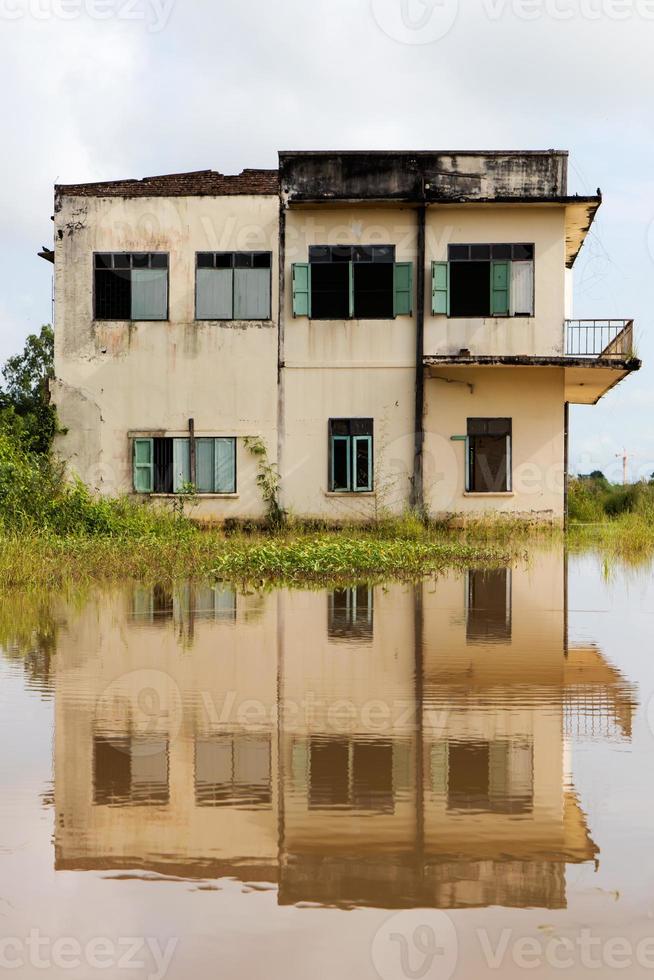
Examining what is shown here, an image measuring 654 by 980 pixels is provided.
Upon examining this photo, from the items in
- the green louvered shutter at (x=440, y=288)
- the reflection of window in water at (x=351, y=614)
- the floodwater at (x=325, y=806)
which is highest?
the green louvered shutter at (x=440, y=288)

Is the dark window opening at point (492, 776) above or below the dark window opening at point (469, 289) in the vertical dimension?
below

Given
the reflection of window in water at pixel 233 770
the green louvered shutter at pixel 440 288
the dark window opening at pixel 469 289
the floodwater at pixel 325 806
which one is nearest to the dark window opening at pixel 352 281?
the green louvered shutter at pixel 440 288

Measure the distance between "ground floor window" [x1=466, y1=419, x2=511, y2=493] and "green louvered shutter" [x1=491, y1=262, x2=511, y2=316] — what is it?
6.61 feet

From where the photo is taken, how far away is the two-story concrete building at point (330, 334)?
20906mm

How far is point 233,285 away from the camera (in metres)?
21.4

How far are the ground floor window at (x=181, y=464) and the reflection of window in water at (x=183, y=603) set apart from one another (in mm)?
9475

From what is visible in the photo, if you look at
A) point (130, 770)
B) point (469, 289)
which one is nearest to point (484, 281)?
point (469, 289)

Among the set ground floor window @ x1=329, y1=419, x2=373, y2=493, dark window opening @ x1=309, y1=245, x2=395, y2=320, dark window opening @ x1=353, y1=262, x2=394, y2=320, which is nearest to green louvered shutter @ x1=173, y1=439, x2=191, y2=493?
ground floor window @ x1=329, y1=419, x2=373, y2=493

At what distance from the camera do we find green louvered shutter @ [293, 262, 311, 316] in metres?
21.1

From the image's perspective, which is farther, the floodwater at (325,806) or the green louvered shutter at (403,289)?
the green louvered shutter at (403,289)

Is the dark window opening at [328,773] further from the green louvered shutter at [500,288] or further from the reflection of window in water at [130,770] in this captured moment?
the green louvered shutter at [500,288]

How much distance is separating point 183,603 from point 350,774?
19.8ft

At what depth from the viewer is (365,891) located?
3348 mm

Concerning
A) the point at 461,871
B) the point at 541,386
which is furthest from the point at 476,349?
the point at 461,871
